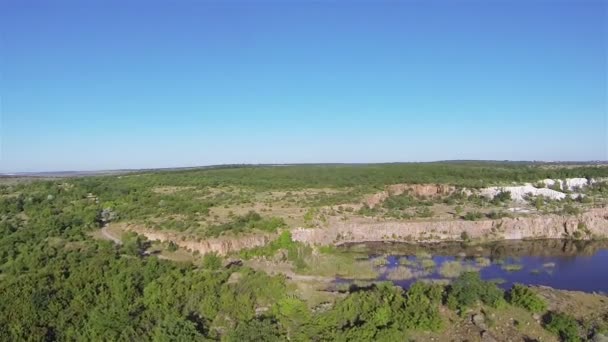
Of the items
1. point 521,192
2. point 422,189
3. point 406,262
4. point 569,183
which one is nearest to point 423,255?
point 406,262

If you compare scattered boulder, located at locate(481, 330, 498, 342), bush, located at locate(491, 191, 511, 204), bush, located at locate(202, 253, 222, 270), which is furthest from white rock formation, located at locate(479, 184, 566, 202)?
scattered boulder, located at locate(481, 330, 498, 342)

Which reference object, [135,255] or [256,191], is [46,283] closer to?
[135,255]

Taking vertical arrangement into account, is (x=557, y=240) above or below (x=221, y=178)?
below

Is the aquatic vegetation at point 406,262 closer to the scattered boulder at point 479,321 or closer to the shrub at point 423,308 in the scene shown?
the shrub at point 423,308

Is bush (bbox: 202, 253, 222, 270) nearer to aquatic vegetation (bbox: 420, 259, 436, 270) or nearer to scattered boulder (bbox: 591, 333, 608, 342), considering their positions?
aquatic vegetation (bbox: 420, 259, 436, 270)

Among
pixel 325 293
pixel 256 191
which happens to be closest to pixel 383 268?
pixel 325 293

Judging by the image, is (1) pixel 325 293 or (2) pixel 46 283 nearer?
(2) pixel 46 283
